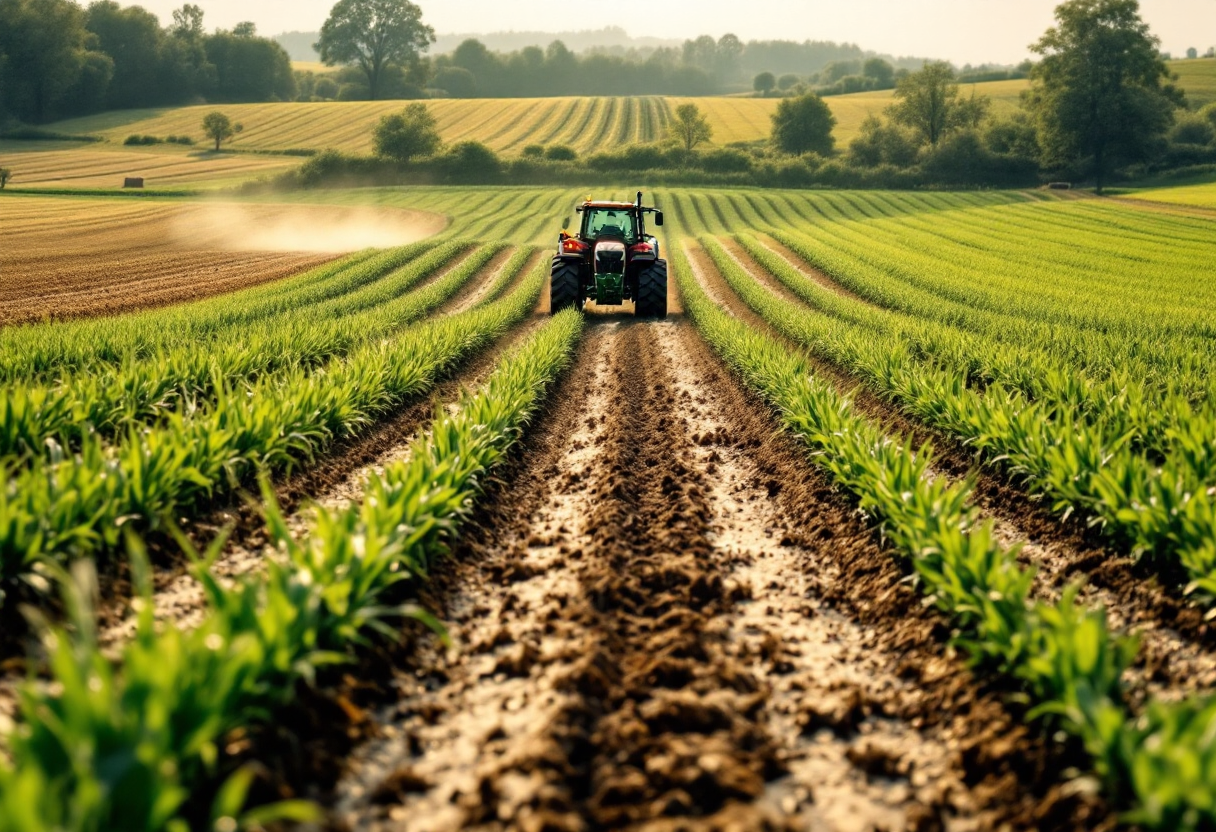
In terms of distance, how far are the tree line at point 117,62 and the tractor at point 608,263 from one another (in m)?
84.8

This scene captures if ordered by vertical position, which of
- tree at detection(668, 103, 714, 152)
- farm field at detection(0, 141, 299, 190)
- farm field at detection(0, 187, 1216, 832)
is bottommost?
farm field at detection(0, 187, 1216, 832)

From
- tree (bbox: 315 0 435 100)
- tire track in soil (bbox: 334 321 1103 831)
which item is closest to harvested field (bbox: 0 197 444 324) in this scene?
tire track in soil (bbox: 334 321 1103 831)

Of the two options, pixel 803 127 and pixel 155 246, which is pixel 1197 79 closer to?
pixel 803 127

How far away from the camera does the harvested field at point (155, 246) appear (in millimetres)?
24567

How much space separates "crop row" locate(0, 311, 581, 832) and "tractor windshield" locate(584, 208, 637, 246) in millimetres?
17115

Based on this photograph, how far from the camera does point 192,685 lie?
340 cm

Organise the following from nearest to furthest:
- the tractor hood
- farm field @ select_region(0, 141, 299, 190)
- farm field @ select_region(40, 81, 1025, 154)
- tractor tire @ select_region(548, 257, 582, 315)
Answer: the tractor hood → tractor tire @ select_region(548, 257, 582, 315) → farm field @ select_region(0, 141, 299, 190) → farm field @ select_region(40, 81, 1025, 154)

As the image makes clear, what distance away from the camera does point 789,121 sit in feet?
275

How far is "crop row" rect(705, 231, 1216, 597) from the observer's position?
20.5ft

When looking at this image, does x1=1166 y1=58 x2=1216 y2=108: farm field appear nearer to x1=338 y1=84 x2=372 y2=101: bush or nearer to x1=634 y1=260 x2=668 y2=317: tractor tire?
x1=338 y1=84 x2=372 y2=101: bush

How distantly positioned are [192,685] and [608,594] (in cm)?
322

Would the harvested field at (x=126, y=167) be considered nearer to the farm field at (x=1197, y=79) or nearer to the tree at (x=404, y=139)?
the tree at (x=404, y=139)

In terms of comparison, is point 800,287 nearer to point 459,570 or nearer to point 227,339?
point 227,339

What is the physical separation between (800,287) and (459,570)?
2404 centimetres
